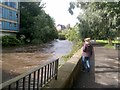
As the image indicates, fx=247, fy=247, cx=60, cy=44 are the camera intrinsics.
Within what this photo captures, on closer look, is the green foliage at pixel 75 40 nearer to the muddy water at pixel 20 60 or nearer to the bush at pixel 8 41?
the muddy water at pixel 20 60

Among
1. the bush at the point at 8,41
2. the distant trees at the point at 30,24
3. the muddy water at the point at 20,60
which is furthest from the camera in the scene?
the distant trees at the point at 30,24

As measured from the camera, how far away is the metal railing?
131 inches

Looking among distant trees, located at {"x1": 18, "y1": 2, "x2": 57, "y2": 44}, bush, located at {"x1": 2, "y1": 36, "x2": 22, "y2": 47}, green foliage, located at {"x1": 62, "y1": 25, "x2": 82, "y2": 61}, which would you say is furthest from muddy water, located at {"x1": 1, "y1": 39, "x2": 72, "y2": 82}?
distant trees, located at {"x1": 18, "y1": 2, "x2": 57, "y2": 44}

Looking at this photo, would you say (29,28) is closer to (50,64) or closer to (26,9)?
(26,9)

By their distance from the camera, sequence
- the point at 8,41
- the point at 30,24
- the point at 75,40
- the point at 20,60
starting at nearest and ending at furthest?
the point at 20,60 < the point at 8,41 < the point at 75,40 < the point at 30,24

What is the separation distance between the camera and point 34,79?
4.79 m

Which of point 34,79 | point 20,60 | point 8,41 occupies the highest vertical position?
point 34,79

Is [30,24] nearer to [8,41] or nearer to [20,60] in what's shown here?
[8,41]

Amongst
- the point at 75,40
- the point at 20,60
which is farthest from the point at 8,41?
the point at 20,60

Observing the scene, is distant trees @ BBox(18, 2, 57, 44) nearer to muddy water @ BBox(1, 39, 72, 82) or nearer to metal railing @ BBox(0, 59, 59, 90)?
muddy water @ BBox(1, 39, 72, 82)

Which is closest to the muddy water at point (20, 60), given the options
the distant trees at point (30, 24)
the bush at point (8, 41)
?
the bush at point (8, 41)

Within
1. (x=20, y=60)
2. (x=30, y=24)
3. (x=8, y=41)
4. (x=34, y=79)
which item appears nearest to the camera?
(x=34, y=79)

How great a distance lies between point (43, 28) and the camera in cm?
5984

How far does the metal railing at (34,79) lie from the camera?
131 inches
